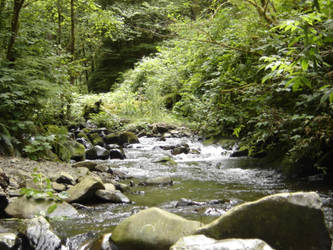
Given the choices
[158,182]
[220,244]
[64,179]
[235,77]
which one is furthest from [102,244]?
[235,77]

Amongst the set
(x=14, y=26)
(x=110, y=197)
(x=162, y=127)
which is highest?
(x=14, y=26)

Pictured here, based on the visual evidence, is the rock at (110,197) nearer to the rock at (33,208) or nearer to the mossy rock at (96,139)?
the rock at (33,208)

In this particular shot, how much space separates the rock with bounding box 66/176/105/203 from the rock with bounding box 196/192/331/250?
2.41 m

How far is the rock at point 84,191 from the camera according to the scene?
4547 mm

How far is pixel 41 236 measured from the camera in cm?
303

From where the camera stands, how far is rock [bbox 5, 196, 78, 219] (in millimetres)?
3676

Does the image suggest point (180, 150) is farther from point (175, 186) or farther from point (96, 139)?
point (175, 186)

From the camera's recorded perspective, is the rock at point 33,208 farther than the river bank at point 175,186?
No

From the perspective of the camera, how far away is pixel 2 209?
12.1ft

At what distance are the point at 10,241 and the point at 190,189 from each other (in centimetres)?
332

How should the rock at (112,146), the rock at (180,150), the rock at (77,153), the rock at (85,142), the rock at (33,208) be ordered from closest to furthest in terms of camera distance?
the rock at (33,208) → the rock at (77,153) → the rock at (180,150) → the rock at (85,142) → the rock at (112,146)

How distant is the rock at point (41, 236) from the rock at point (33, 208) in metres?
0.54

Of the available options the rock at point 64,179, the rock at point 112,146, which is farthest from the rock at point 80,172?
the rock at point 112,146

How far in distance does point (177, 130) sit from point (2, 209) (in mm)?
9432
